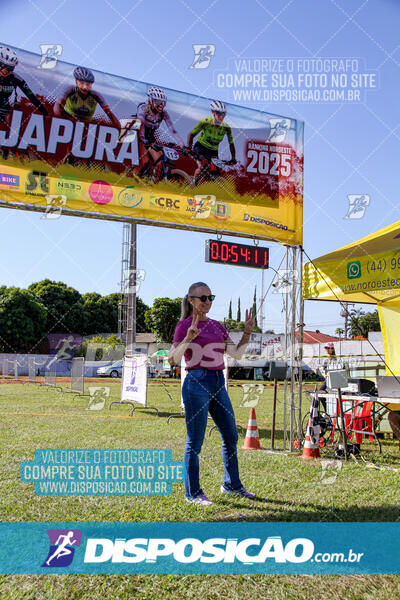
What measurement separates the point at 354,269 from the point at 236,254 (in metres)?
1.77

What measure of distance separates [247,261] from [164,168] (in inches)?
62.3

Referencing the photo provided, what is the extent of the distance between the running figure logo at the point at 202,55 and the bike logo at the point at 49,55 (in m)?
1.58

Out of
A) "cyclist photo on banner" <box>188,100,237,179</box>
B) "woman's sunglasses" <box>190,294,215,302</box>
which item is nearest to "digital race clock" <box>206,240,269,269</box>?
"cyclist photo on banner" <box>188,100,237,179</box>

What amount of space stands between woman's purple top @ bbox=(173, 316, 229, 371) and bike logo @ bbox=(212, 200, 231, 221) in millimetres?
2556

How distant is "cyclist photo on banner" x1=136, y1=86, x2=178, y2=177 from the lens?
19.7 ft

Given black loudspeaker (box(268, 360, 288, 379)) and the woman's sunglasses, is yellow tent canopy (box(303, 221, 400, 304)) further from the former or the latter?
the woman's sunglasses

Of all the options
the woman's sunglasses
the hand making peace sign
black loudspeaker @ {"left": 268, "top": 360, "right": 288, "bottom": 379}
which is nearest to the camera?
the hand making peace sign

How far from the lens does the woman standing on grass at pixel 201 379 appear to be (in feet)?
12.6

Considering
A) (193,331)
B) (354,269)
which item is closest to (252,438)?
(354,269)

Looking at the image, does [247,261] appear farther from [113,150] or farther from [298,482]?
[298,482]

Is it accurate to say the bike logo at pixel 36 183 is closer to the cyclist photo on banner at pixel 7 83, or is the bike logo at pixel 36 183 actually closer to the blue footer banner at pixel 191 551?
the cyclist photo on banner at pixel 7 83

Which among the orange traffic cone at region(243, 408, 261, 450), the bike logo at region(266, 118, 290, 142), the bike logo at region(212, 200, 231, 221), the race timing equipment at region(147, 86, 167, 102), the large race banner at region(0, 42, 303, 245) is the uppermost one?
the race timing equipment at region(147, 86, 167, 102)

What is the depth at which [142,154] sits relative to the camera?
5984mm

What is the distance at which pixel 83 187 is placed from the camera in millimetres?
5641
